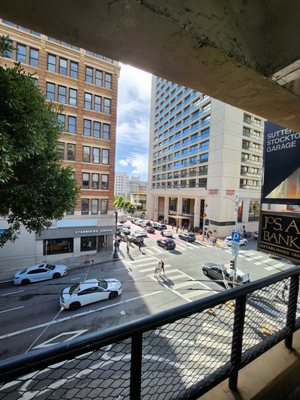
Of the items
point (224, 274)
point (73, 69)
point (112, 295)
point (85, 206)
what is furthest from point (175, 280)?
point (73, 69)

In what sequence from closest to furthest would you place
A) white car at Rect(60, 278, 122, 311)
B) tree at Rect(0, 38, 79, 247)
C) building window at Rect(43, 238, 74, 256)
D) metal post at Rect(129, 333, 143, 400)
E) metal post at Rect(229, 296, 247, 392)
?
1. metal post at Rect(129, 333, 143, 400)
2. metal post at Rect(229, 296, 247, 392)
3. tree at Rect(0, 38, 79, 247)
4. white car at Rect(60, 278, 122, 311)
5. building window at Rect(43, 238, 74, 256)

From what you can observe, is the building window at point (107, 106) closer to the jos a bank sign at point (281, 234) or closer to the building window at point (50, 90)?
the building window at point (50, 90)

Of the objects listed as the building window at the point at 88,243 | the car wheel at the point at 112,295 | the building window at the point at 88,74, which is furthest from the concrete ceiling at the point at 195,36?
the building window at the point at 88,74

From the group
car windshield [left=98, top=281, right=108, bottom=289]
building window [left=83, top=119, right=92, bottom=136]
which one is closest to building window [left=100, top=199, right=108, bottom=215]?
building window [left=83, top=119, right=92, bottom=136]

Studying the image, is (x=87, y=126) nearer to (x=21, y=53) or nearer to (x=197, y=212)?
(x=21, y=53)

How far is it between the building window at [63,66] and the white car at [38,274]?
16.2m

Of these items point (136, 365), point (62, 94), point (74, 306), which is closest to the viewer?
point (136, 365)

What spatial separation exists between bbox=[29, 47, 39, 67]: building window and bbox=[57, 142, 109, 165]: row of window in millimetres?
6624

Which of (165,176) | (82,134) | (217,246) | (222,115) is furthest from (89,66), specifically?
(165,176)

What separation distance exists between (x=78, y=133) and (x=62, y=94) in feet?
11.5

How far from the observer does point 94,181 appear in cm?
1980

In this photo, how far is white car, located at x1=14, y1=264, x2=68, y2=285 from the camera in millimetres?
13148

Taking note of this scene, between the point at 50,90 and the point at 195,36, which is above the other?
the point at 50,90

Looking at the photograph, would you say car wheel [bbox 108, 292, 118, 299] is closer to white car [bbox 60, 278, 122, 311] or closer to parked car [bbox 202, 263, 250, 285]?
white car [bbox 60, 278, 122, 311]
